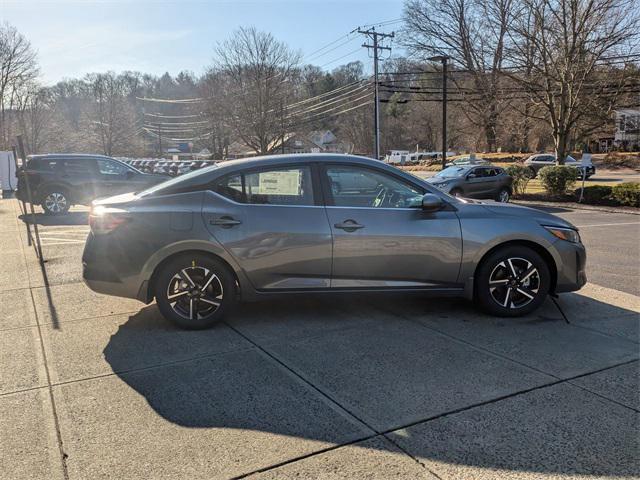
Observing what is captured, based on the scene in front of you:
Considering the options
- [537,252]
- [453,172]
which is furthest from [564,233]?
[453,172]

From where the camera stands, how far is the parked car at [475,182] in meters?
20.1

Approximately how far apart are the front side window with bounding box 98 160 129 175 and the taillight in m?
10.9

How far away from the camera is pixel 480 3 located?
30688mm

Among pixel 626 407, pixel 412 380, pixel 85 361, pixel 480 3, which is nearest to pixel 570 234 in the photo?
pixel 626 407

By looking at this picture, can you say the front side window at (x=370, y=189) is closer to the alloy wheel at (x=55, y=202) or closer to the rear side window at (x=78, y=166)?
the rear side window at (x=78, y=166)

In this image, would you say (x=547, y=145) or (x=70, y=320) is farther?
(x=547, y=145)

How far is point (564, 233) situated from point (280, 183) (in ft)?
9.10

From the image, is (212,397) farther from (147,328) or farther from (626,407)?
(626,407)

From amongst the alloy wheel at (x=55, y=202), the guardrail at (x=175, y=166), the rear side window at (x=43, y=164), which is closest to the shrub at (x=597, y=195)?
the alloy wheel at (x=55, y=202)

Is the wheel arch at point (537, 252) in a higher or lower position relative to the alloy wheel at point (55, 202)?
lower

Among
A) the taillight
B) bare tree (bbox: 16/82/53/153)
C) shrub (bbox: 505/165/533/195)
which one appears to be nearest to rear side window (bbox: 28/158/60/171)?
the taillight

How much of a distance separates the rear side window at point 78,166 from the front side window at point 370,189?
11943 millimetres

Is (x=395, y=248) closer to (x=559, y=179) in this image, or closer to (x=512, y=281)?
(x=512, y=281)

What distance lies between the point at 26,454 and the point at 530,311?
4.29m
